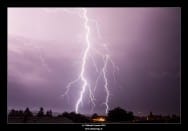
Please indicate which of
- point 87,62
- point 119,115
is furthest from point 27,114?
point 119,115

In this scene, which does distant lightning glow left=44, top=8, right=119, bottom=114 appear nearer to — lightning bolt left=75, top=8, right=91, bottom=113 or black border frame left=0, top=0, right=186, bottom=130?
lightning bolt left=75, top=8, right=91, bottom=113

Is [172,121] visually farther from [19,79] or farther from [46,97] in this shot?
[19,79]

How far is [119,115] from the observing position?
2811 mm

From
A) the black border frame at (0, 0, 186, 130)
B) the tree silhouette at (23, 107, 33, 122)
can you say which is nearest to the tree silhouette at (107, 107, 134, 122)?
the black border frame at (0, 0, 186, 130)

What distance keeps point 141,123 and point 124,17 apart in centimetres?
93

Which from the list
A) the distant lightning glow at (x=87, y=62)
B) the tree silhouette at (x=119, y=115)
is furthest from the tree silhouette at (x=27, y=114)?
the tree silhouette at (x=119, y=115)

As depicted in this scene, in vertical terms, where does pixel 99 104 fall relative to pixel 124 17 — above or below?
below

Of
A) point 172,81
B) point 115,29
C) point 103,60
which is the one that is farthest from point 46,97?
point 172,81

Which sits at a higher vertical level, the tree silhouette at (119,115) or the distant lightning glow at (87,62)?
the distant lightning glow at (87,62)

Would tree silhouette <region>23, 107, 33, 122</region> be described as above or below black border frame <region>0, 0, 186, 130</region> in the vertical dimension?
below

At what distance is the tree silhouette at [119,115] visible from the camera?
2.81 metres

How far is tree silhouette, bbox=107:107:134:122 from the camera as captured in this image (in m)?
2.81

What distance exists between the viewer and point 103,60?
2867 millimetres
